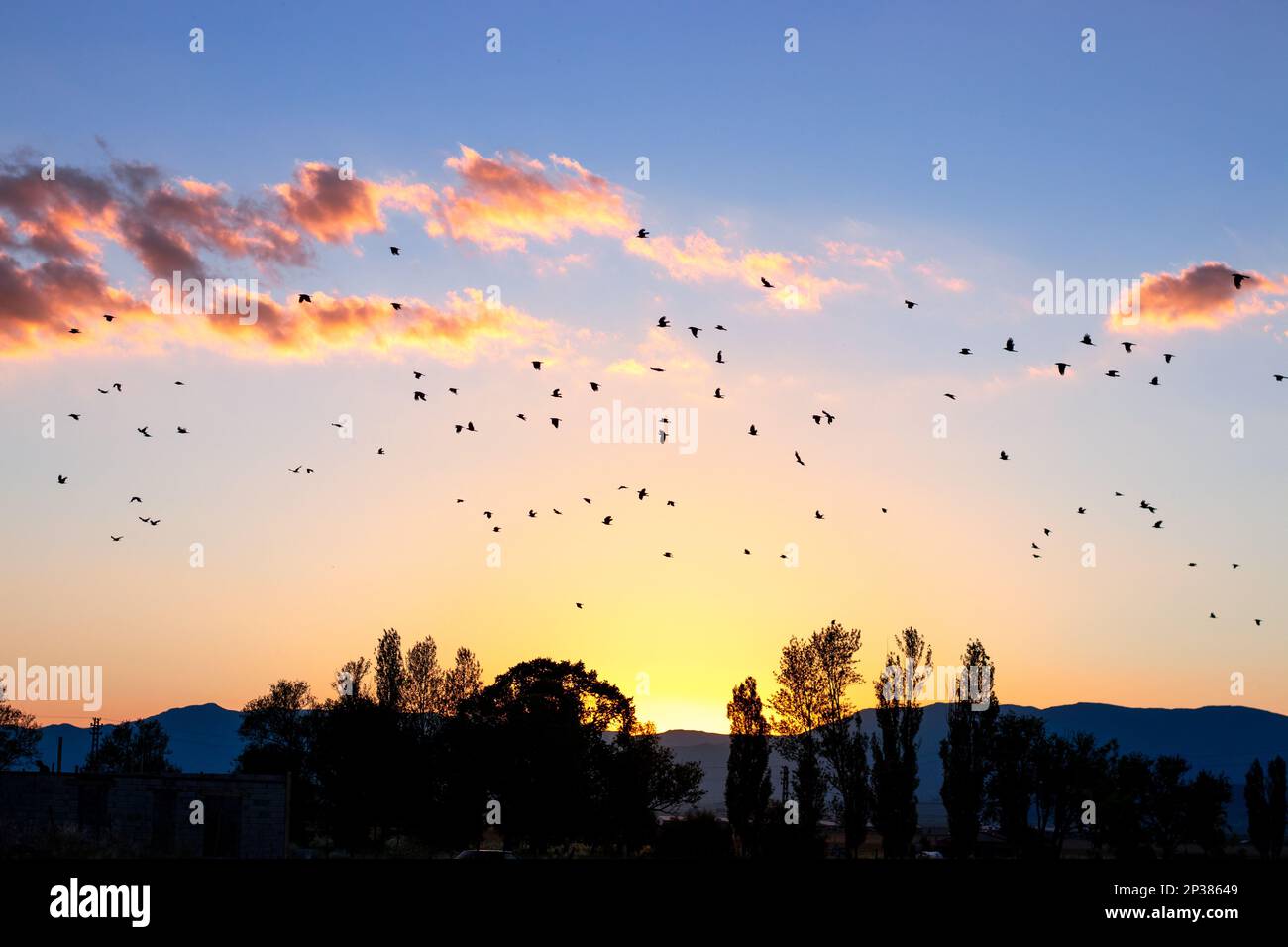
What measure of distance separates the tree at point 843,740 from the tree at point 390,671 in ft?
146

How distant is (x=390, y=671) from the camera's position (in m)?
124

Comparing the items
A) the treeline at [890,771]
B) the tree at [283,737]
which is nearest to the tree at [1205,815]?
the treeline at [890,771]

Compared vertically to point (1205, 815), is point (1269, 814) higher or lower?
higher

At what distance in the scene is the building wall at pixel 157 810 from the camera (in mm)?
64062

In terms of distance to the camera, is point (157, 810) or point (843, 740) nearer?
point (157, 810)

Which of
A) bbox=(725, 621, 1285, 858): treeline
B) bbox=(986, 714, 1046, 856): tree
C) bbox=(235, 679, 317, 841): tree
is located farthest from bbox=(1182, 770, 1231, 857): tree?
bbox=(235, 679, 317, 841): tree

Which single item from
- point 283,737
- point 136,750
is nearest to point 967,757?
point 283,737

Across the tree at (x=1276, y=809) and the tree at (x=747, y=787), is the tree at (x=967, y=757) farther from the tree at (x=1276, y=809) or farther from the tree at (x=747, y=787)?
the tree at (x=1276, y=809)

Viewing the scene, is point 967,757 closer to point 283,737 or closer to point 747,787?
point 747,787

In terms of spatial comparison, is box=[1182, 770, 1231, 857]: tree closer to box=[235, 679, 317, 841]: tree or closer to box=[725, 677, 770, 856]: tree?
box=[725, 677, 770, 856]: tree

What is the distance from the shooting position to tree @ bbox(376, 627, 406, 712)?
122m

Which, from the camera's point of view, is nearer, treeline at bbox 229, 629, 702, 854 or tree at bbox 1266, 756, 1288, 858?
treeline at bbox 229, 629, 702, 854

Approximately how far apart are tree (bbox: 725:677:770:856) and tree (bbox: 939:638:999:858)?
1318cm

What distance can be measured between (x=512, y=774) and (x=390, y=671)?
35340 millimetres
